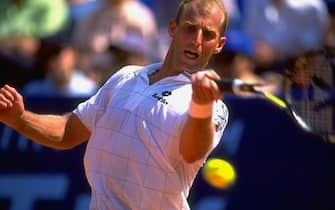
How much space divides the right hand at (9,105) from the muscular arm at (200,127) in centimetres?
103

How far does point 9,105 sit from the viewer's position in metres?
5.22

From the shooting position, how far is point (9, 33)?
9719 millimetres

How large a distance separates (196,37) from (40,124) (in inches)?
40.5

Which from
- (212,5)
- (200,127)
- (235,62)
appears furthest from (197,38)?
(235,62)

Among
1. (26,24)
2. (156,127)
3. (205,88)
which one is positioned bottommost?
(26,24)

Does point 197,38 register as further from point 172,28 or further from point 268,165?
point 268,165

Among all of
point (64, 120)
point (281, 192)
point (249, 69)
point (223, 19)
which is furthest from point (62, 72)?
point (223, 19)

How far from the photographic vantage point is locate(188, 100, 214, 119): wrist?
4.47 metres

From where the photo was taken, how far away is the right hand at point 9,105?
205 inches

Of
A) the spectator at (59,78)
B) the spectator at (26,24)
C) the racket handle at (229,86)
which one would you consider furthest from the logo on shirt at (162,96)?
the spectator at (26,24)

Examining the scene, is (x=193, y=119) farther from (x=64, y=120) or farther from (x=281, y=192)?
(x=281, y=192)

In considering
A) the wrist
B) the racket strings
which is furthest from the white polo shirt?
the racket strings

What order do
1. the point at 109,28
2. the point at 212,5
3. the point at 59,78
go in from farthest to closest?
the point at 109,28 < the point at 59,78 < the point at 212,5

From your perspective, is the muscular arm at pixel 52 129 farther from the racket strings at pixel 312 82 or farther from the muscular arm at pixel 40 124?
the racket strings at pixel 312 82
